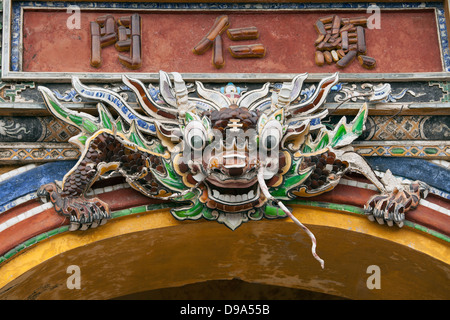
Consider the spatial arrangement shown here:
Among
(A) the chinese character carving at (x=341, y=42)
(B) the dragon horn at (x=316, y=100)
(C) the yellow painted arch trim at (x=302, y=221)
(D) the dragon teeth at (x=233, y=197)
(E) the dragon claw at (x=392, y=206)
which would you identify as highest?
(A) the chinese character carving at (x=341, y=42)

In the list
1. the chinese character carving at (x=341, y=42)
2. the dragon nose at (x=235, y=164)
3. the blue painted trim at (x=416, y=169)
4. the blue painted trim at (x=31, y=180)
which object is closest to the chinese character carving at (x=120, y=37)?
the blue painted trim at (x=31, y=180)

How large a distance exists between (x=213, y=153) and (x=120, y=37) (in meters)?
1.06

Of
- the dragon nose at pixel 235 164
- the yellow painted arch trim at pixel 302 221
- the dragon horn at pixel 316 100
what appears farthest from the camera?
the dragon horn at pixel 316 100

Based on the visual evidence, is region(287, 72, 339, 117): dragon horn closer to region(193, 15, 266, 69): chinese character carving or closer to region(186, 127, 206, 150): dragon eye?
region(193, 15, 266, 69): chinese character carving

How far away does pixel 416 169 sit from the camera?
5.07 metres

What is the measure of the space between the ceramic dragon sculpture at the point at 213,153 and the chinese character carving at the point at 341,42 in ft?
0.95

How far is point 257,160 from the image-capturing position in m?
4.69

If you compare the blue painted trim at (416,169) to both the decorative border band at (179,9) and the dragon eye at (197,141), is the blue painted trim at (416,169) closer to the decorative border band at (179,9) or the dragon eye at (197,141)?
the decorative border band at (179,9)

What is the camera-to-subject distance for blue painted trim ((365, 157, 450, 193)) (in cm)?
505

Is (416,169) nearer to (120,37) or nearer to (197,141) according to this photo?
(197,141)

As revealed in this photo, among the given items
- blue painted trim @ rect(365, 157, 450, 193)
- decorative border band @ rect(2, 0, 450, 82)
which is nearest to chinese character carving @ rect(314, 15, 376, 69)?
decorative border band @ rect(2, 0, 450, 82)

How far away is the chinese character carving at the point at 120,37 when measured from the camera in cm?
520

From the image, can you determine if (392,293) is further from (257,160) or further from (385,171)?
(257,160)

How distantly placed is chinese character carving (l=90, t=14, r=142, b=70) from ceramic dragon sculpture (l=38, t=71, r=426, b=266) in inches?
11.4
